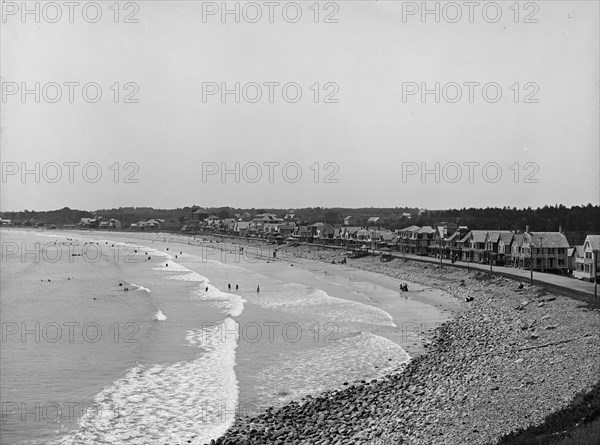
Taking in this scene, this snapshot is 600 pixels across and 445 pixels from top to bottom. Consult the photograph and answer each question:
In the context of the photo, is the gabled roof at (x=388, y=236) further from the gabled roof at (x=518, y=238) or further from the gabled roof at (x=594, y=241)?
the gabled roof at (x=594, y=241)

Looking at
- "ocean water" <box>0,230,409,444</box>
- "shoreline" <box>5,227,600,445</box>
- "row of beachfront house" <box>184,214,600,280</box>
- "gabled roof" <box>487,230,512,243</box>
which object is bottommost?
"ocean water" <box>0,230,409,444</box>

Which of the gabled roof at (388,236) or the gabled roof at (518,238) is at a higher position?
the gabled roof at (518,238)

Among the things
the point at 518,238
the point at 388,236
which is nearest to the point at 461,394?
the point at 518,238

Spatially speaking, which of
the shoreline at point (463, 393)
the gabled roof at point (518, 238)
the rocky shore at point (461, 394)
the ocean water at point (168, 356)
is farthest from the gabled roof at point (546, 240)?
the rocky shore at point (461, 394)

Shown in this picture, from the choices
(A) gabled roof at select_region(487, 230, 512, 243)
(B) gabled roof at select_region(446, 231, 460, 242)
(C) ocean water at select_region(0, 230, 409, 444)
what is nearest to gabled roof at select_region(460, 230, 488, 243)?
(A) gabled roof at select_region(487, 230, 512, 243)

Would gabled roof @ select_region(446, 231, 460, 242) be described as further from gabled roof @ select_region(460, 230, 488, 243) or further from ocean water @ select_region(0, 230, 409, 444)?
ocean water @ select_region(0, 230, 409, 444)
